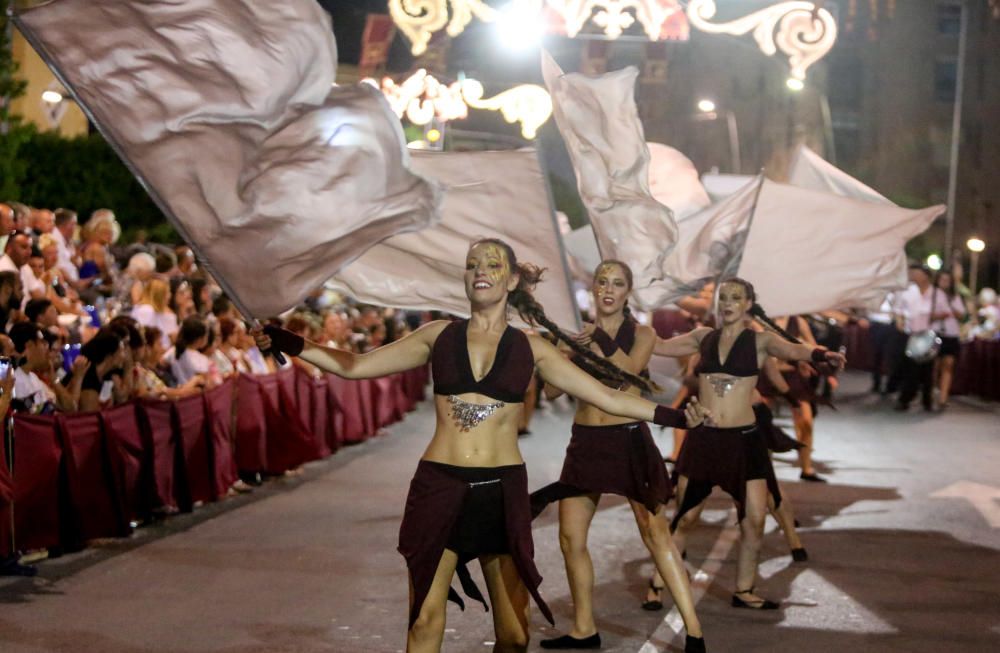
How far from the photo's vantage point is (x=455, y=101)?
57.5ft

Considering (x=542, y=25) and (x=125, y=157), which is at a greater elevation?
(x=542, y=25)

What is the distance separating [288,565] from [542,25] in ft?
22.4

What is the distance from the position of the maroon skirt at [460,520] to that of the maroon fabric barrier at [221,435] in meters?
6.77

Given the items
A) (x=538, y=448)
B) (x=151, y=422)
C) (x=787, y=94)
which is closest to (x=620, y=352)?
(x=151, y=422)

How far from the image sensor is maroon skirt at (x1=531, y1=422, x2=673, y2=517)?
7953 mm

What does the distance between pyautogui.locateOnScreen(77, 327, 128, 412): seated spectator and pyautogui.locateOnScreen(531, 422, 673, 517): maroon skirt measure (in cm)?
420

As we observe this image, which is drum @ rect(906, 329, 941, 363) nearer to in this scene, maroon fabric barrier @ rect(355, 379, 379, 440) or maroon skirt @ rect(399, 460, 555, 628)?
maroon fabric barrier @ rect(355, 379, 379, 440)

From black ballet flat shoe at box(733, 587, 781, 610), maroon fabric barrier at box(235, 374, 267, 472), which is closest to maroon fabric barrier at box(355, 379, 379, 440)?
maroon fabric barrier at box(235, 374, 267, 472)

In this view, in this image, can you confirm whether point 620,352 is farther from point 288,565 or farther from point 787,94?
point 787,94

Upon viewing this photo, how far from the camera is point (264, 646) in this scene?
24.9 ft

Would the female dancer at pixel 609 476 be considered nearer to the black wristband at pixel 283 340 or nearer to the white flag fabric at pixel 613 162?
the white flag fabric at pixel 613 162

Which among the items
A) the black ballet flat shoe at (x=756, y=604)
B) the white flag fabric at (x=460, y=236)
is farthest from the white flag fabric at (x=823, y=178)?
the white flag fabric at (x=460, y=236)

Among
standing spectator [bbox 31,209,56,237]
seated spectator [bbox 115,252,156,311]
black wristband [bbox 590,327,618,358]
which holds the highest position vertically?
standing spectator [bbox 31,209,56,237]

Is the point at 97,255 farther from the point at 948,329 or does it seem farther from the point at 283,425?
the point at 948,329
